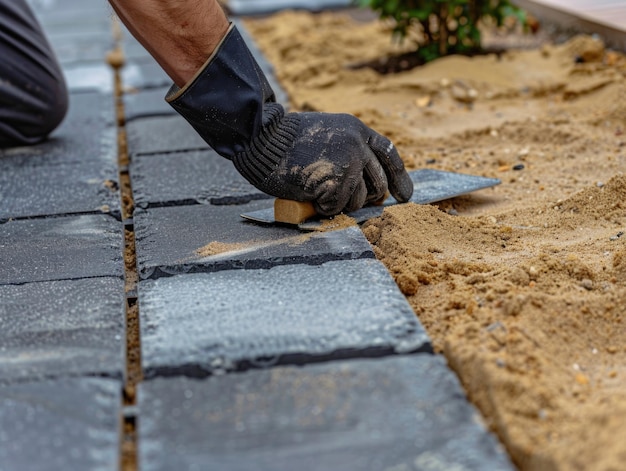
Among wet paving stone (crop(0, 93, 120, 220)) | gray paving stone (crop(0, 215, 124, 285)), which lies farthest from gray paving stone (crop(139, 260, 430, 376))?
wet paving stone (crop(0, 93, 120, 220))

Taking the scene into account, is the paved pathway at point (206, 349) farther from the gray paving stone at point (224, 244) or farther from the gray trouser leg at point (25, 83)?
the gray trouser leg at point (25, 83)

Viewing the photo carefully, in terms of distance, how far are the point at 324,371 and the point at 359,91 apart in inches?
112

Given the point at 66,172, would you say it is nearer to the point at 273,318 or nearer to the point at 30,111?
the point at 30,111

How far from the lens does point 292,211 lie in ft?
7.73

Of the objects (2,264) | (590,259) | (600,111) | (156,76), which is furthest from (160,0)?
(156,76)

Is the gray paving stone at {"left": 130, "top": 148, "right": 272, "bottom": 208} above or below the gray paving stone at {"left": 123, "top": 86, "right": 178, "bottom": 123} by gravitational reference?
above

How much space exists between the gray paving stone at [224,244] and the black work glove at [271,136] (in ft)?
0.44

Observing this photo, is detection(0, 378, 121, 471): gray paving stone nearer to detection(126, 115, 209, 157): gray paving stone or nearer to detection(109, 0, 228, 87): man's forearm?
detection(109, 0, 228, 87): man's forearm

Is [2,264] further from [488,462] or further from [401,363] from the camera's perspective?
[488,462]

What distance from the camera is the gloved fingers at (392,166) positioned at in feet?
7.93

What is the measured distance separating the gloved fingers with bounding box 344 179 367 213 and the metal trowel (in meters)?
0.04

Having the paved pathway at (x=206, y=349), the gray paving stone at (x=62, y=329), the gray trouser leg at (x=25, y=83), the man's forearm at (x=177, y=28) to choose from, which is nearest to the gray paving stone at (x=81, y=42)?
the gray trouser leg at (x=25, y=83)

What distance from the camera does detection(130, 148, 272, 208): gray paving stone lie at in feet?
9.01

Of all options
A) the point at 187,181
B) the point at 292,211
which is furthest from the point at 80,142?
the point at 292,211
